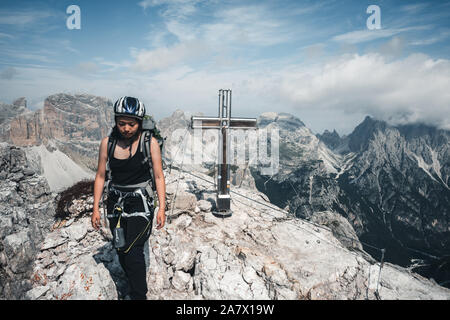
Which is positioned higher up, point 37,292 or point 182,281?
point 37,292

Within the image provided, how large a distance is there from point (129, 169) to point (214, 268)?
428cm

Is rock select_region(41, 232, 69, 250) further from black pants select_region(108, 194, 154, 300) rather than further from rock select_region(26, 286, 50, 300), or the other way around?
black pants select_region(108, 194, 154, 300)

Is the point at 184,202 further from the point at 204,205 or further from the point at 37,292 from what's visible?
the point at 37,292

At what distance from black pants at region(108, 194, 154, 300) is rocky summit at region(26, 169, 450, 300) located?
1477 mm

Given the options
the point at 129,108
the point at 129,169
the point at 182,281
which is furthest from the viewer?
the point at 182,281

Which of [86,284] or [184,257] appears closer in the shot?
[86,284]

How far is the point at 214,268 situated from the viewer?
23.4 ft

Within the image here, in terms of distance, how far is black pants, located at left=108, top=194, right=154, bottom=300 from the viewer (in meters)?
5.08

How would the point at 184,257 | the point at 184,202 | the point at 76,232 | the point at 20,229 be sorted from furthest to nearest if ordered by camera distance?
the point at 184,202 → the point at 76,232 → the point at 184,257 → the point at 20,229

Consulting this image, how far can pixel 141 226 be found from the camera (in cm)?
518

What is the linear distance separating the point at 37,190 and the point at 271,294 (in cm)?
1173

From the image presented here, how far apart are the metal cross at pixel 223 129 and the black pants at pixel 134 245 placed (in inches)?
219

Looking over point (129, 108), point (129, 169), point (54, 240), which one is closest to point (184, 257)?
point (129, 169)

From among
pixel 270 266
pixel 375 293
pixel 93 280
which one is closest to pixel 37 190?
pixel 93 280
